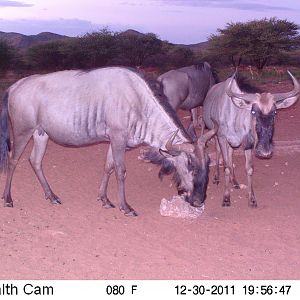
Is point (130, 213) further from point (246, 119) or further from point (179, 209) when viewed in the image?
point (246, 119)

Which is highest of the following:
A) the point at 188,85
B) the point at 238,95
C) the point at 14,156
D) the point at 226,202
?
the point at 238,95

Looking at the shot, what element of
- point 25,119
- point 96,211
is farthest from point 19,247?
point 25,119

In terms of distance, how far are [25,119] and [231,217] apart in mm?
2955

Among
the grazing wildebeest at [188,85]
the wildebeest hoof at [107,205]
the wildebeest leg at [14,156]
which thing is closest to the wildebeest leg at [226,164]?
the wildebeest hoof at [107,205]

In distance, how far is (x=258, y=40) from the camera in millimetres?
32781

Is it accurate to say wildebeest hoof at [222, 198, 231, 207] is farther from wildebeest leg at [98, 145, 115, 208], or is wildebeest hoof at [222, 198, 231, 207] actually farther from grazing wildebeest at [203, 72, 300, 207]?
wildebeest leg at [98, 145, 115, 208]

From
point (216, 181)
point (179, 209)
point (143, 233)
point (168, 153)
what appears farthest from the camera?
point (216, 181)

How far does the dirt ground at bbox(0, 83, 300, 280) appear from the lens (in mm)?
5305

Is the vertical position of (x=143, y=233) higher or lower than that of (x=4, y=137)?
lower

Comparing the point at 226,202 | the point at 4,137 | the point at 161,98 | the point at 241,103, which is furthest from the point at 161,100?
the point at 4,137

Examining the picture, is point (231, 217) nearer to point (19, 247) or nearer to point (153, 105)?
point (153, 105)

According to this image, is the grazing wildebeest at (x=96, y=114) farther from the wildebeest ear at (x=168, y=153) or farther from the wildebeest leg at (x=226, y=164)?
the wildebeest leg at (x=226, y=164)

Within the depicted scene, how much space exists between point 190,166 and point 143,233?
3.24 feet

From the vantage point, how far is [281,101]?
727cm
